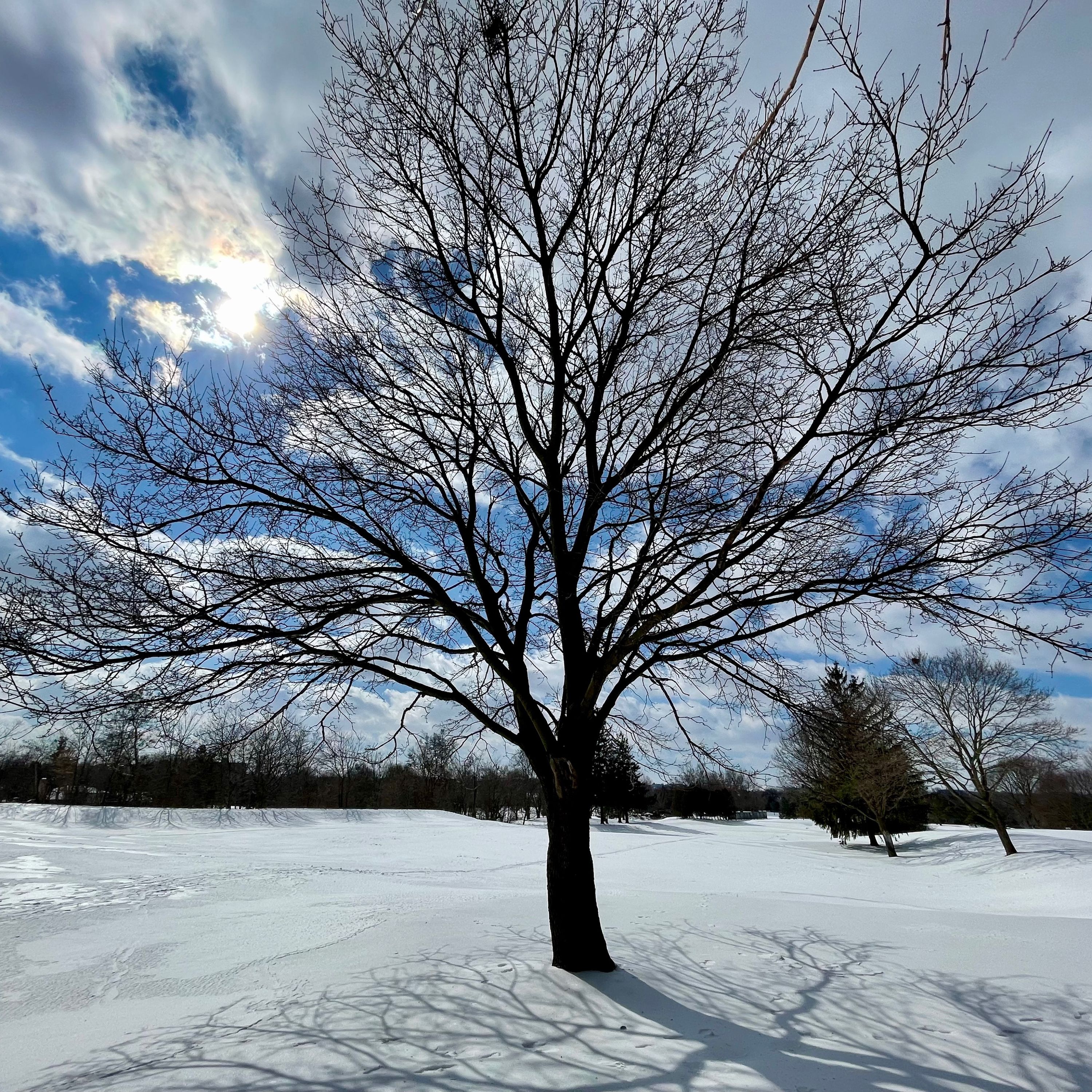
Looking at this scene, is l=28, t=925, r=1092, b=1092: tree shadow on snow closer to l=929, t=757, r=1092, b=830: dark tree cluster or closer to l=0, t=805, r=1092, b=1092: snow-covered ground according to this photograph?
l=0, t=805, r=1092, b=1092: snow-covered ground

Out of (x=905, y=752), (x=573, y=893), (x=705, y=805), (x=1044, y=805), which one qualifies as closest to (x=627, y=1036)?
(x=573, y=893)

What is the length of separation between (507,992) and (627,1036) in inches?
45.3

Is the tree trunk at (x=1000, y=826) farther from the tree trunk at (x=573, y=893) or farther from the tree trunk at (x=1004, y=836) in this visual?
the tree trunk at (x=573, y=893)

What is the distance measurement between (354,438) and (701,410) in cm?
297

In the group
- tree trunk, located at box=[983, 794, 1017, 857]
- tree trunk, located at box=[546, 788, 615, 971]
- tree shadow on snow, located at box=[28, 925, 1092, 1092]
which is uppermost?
tree trunk, located at box=[983, 794, 1017, 857]

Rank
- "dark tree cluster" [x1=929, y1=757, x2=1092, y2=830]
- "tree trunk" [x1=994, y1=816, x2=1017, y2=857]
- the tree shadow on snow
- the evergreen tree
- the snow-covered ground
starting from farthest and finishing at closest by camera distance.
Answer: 1. "dark tree cluster" [x1=929, y1=757, x2=1092, y2=830]
2. the evergreen tree
3. "tree trunk" [x1=994, y1=816, x2=1017, y2=857]
4. the snow-covered ground
5. the tree shadow on snow

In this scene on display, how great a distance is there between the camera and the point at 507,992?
4.75 metres

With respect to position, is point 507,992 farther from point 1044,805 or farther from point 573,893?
point 1044,805

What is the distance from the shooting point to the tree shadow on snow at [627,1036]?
11.2 feet

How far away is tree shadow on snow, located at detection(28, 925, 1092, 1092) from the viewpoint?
135 inches

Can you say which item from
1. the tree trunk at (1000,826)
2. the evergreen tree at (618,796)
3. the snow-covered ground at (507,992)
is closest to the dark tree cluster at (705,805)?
the evergreen tree at (618,796)

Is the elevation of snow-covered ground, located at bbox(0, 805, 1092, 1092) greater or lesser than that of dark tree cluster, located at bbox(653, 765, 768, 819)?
lesser

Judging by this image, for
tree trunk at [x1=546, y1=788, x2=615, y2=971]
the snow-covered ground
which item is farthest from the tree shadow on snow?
tree trunk at [x1=546, y1=788, x2=615, y2=971]

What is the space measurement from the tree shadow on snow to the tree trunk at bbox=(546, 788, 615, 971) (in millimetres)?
177
